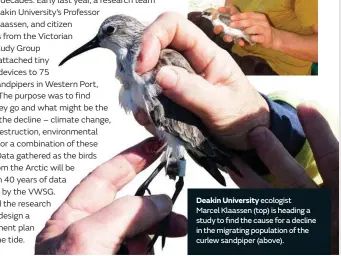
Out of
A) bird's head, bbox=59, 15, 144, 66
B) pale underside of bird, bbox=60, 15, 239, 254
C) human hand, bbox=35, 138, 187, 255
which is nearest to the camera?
human hand, bbox=35, 138, 187, 255

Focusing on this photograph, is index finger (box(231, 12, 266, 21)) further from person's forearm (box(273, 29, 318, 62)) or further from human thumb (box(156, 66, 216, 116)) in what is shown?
human thumb (box(156, 66, 216, 116))

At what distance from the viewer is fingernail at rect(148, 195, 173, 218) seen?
8.79 feet

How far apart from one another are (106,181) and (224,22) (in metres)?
0.90

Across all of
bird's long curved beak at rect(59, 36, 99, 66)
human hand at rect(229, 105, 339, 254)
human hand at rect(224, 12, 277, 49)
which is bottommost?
human hand at rect(229, 105, 339, 254)

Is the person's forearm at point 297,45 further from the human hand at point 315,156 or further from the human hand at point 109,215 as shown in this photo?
the human hand at point 109,215

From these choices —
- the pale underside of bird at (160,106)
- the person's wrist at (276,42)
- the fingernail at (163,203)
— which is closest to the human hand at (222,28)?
the person's wrist at (276,42)

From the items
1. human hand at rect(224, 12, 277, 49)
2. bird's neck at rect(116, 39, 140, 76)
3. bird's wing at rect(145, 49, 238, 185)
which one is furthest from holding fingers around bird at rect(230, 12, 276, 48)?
bird's neck at rect(116, 39, 140, 76)

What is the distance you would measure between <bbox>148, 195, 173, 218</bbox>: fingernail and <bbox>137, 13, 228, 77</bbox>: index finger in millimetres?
544

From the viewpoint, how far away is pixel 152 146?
290 centimetres

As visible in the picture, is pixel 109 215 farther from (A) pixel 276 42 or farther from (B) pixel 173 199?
(A) pixel 276 42

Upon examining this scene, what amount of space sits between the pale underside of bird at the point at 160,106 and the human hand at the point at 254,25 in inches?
13.8

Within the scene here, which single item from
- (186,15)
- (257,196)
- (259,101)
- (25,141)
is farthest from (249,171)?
(25,141)

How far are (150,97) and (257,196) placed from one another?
668 mm

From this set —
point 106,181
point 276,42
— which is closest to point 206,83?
point 276,42
